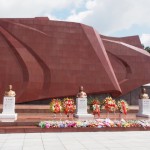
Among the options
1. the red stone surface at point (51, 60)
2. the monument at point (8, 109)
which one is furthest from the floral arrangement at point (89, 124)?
the red stone surface at point (51, 60)

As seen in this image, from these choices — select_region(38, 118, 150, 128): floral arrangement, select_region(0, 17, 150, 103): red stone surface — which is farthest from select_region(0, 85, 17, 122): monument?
select_region(0, 17, 150, 103): red stone surface

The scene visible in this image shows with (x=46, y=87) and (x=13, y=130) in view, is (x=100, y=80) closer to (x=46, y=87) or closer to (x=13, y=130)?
(x=46, y=87)

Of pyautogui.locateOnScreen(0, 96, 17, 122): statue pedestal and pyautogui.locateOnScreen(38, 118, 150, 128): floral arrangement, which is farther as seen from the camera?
pyautogui.locateOnScreen(0, 96, 17, 122): statue pedestal

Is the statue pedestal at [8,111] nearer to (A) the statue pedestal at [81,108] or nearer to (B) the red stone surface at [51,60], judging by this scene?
(A) the statue pedestal at [81,108]

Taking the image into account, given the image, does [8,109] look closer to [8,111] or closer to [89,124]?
[8,111]

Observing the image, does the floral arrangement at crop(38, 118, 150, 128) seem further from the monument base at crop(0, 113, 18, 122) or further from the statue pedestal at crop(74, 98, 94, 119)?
the statue pedestal at crop(74, 98, 94, 119)

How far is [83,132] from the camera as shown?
9.37 meters

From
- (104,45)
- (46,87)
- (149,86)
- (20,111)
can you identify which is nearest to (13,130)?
(20,111)

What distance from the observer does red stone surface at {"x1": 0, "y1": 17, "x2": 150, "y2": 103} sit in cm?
1811

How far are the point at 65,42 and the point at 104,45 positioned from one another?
403 cm

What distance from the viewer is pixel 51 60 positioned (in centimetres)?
1867

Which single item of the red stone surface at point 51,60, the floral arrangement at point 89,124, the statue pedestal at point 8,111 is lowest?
the floral arrangement at point 89,124

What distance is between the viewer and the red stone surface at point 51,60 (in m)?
18.1

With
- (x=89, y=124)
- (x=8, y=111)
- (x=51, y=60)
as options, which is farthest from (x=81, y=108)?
(x=51, y=60)
